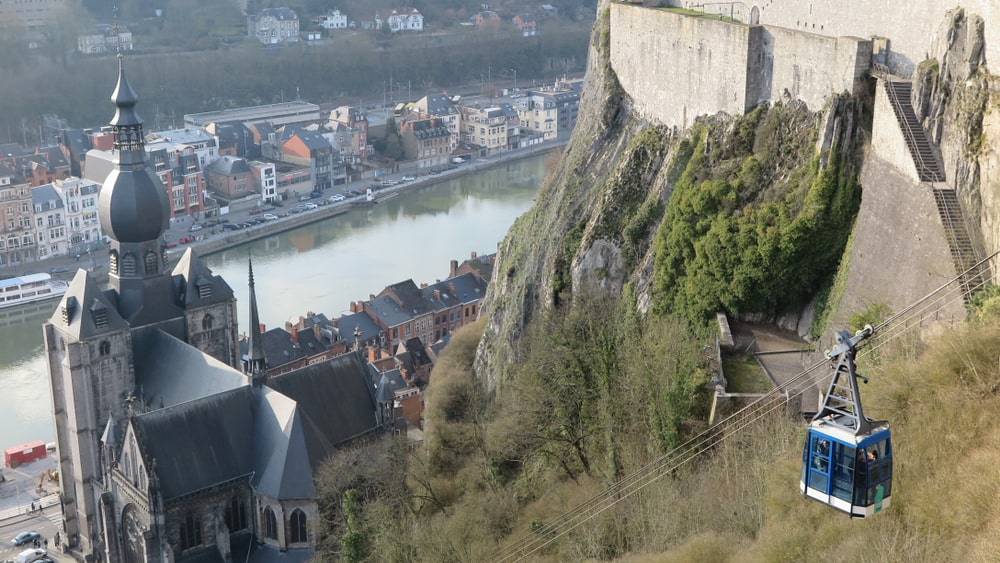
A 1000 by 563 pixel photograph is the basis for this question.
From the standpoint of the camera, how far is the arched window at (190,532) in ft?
60.2

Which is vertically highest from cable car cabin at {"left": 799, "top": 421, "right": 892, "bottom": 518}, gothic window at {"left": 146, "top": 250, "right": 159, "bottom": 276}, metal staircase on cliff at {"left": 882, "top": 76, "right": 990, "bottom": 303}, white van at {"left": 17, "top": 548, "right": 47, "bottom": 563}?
metal staircase on cliff at {"left": 882, "top": 76, "right": 990, "bottom": 303}

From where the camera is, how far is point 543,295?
20969 millimetres

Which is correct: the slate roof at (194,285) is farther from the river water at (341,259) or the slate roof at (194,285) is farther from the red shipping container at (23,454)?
the river water at (341,259)

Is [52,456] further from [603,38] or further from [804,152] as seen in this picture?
[804,152]

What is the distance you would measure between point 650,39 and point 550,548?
10951 mm

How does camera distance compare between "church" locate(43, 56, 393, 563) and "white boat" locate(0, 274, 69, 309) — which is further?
"white boat" locate(0, 274, 69, 309)

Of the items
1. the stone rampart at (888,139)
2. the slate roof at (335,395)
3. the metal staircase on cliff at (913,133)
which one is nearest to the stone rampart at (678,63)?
the stone rampart at (888,139)

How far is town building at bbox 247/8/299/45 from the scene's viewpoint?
78000mm

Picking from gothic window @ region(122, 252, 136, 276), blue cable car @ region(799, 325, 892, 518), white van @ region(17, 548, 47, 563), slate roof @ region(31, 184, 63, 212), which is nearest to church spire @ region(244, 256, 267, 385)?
gothic window @ region(122, 252, 136, 276)

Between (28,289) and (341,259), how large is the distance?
11020mm

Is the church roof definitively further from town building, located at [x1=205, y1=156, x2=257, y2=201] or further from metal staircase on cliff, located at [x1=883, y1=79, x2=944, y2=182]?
town building, located at [x1=205, y1=156, x2=257, y2=201]

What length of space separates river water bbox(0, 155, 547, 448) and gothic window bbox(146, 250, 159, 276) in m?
9.37

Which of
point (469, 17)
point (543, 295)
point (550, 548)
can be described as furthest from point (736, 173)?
point (469, 17)

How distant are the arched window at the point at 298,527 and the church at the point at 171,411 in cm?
2
